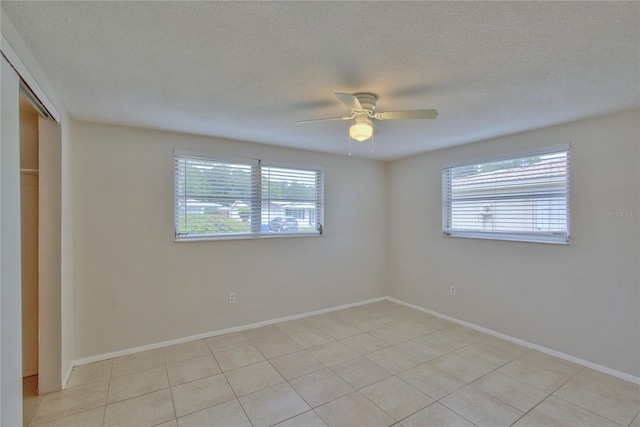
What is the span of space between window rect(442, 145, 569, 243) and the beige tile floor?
4.15 ft

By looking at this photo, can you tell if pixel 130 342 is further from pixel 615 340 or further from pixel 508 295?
pixel 615 340

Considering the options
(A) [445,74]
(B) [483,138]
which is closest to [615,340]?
(B) [483,138]

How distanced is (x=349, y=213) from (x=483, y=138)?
201 cm

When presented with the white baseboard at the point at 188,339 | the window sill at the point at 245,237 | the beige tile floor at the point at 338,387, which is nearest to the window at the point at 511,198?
the beige tile floor at the point at 338,387

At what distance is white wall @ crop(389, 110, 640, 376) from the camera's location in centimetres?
264

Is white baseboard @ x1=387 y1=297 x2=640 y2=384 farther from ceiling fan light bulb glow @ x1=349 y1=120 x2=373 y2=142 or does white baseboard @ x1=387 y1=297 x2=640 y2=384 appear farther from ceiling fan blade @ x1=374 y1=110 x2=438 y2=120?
ceiling fan light bulb glow @ x1=349 y1=120 x2=373 y2=142

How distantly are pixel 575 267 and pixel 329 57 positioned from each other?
3.01 meters

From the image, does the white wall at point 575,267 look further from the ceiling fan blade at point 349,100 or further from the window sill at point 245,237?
the ceiling fan blade at point 349,100

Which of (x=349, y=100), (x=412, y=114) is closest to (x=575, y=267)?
(x=412, y=114)

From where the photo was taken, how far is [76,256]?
9.55 ft

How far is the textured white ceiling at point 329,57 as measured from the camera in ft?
4.56

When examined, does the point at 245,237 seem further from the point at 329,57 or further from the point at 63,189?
the point at 329,57

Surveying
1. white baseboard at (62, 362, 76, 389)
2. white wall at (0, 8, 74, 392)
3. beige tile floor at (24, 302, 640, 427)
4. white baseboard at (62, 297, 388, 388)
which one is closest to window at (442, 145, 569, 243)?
beige tile floor at (24, 302, 640, 427)

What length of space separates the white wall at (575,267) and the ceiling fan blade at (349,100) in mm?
2308
